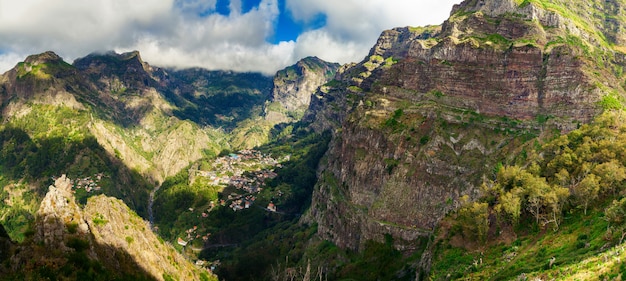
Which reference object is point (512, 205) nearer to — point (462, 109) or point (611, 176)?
point (611, 176)

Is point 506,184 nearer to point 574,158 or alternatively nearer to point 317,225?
point 574,158

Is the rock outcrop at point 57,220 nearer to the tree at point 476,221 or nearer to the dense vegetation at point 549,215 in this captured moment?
the dense vegetation at point 549,215

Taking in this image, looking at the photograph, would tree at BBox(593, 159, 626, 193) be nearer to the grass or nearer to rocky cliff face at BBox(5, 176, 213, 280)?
the grass

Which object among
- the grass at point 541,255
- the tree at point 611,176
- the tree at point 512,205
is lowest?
the grass at point 541,255

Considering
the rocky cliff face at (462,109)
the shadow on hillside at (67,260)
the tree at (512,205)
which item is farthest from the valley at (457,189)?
the rocky cliff face at (462,109)

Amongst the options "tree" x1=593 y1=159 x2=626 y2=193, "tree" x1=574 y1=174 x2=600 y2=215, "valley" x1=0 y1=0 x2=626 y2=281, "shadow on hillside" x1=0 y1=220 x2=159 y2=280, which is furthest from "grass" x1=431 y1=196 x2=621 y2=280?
"shadow on hillside" x1=0 y1=220 x2=159 y2=280
